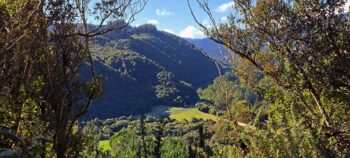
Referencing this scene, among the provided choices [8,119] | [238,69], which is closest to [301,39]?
[238,69]

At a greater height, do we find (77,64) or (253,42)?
(253,42)

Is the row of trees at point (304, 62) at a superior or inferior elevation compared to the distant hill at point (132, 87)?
inferior

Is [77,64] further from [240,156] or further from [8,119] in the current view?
[240,156]

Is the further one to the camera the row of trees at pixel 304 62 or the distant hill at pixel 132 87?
the distant hill at pixel 132 87

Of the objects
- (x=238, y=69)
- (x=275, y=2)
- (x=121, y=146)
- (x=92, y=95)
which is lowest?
(x=121, y=146)

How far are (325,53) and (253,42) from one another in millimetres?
3359

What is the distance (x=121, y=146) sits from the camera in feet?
179

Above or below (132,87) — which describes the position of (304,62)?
below

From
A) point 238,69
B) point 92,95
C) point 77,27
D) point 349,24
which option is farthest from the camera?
point 238,69

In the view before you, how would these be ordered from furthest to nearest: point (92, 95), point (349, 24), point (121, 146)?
point (121, 146), point (92, 95), point (349, 24)

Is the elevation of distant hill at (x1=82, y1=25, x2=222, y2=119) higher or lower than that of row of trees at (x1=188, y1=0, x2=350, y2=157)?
higher

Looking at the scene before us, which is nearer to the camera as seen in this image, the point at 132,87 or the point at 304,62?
the point at 304,62

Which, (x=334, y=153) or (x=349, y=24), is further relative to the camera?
(x=349, y=24)

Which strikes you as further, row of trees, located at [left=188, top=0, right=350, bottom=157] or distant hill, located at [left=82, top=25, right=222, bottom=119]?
distant hill, located at [left=82, top=25, right=222, bottom=119]
